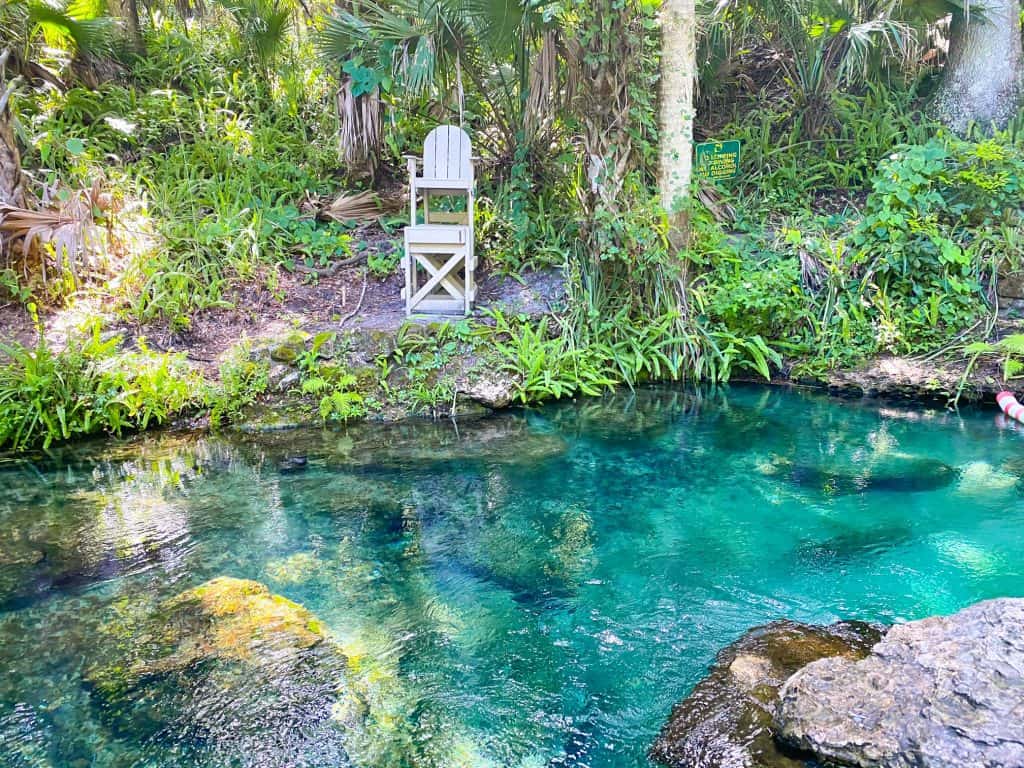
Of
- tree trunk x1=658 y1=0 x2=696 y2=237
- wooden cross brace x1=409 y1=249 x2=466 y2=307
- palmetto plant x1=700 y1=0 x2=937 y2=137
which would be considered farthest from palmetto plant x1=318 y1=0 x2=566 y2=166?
palmetto plant x1=700 y1=0 x2=937 y2=137

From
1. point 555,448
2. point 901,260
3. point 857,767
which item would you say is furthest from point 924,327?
point 857,767

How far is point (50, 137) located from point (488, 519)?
6128 millimetres

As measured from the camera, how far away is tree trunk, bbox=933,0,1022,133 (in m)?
7.44

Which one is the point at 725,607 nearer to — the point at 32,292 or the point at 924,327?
the point at 924,327

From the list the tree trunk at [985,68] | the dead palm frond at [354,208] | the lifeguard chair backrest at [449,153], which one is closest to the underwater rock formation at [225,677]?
the lifeguard chair backrest at [449,153]

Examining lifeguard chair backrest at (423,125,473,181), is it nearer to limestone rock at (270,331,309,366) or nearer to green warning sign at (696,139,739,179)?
limestone rock at (270,331,309,366)

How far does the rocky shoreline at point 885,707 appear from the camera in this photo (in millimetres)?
2129

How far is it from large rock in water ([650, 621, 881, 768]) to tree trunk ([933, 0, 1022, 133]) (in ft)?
21.6

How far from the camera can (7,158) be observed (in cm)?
630

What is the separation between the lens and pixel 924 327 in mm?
6438

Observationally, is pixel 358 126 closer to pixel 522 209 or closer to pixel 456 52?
pixel 456 52

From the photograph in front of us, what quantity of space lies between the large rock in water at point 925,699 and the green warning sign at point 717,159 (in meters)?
5.29

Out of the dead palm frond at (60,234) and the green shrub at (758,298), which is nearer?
the dead palm frond at (60,234)

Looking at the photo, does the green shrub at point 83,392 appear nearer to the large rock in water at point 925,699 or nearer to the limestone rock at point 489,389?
the limestone rock at point 489,389
